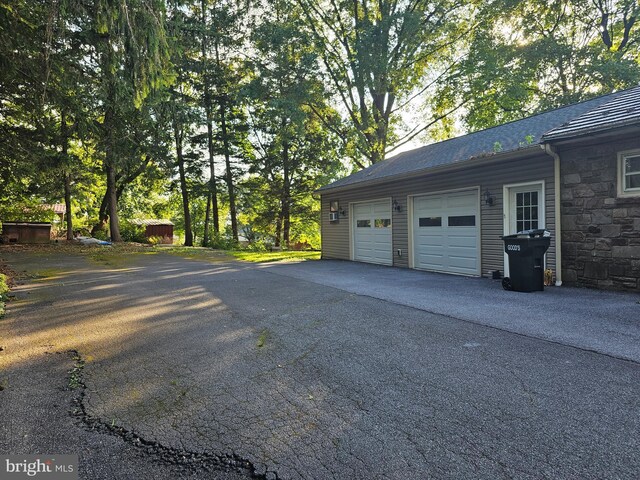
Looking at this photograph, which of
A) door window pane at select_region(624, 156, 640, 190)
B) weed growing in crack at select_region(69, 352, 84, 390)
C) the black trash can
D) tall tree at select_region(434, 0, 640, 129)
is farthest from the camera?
tall tree at select_region(434, 0, 640, 129)

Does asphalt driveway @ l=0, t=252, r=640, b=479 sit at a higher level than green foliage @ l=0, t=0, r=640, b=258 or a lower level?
lower

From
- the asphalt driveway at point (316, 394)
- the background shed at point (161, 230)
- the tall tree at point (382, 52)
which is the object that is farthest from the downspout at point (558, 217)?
the background shed at point (161, 230)

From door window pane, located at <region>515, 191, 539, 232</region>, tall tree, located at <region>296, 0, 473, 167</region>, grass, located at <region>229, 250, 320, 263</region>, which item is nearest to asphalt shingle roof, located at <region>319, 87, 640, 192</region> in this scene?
door window pane, located at <region>515, 191, 539, 232</region>

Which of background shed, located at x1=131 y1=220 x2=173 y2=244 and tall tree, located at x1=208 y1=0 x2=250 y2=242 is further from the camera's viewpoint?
background shed, located at x1=131 y1=220 x2=173 y2=244

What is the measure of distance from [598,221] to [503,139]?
3.12 meters

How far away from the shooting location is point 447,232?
9.49 m

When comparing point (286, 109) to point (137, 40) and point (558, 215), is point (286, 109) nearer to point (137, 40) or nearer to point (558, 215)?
point (137, 40)

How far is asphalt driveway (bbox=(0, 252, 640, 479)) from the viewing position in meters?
1.94

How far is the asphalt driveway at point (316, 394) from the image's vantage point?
6.37 feet

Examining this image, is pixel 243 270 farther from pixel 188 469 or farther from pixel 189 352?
pixel 188 469

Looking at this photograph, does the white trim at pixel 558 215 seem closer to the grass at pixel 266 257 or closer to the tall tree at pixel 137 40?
the tall tree at pixel 137 40

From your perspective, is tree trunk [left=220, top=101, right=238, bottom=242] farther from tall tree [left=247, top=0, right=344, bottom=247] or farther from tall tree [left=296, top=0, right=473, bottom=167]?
tall tree [left=296, top=0, right=473, bottom=167]

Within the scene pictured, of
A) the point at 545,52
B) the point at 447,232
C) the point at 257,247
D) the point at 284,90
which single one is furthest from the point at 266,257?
the point at 545,52

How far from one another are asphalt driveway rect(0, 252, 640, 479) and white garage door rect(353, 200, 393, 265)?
6.20 meters
